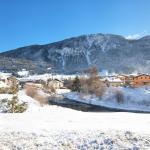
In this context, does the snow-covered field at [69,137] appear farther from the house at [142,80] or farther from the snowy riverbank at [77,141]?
the house at [142,80]

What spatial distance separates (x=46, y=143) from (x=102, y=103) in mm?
72664

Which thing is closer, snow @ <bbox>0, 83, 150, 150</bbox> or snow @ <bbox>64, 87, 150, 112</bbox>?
snow @ <bbox>0, 83, 150, 150</bbox>

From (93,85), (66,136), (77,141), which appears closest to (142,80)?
(93,85)

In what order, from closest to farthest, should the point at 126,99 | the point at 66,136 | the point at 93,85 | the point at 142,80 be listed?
the point at 66,136
the point at 126,99
the point at 93,85
the point at 142,80

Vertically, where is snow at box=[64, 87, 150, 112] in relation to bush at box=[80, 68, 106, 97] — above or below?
below

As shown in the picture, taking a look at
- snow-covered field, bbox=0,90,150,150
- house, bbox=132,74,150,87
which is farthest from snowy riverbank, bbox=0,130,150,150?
house, bbox=132,74,150,87

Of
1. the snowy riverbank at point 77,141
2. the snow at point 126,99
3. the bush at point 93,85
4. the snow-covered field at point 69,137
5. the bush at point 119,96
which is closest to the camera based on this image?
the snowy riverbank at point 77,141

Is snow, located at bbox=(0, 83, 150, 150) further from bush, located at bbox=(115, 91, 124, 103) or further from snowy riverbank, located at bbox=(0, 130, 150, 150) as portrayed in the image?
bush, located at bbox=(115, 91, 124, 103)

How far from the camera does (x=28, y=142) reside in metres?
15.1

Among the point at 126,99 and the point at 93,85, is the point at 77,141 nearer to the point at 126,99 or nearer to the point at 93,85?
the point at 126,99

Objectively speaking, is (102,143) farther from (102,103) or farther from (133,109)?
(102,103)

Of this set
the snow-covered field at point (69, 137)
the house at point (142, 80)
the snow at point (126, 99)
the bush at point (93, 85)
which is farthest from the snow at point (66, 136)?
the house at point (142, 80)

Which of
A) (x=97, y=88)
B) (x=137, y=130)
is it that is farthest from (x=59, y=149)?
(x=97, y=88)

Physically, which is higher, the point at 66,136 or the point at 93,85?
the point at 93,85
